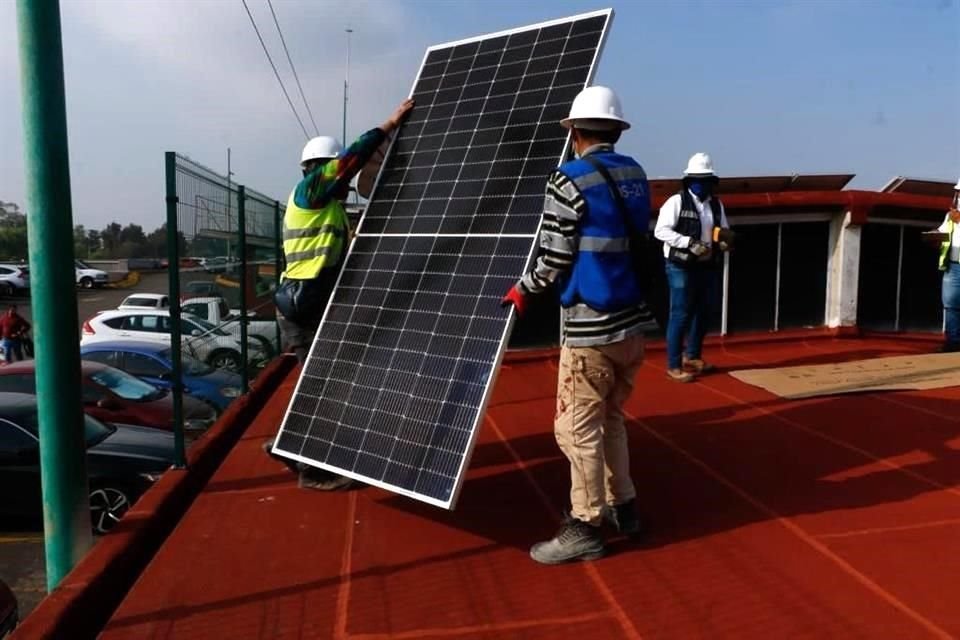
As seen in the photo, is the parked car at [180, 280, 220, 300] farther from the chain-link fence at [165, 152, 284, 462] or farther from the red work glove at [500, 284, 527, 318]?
the red work glove at [500, 284, 527, 318]

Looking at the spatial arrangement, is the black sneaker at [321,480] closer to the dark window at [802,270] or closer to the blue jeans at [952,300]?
the blue jeans at [952,300]

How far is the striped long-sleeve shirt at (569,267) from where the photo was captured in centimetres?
377

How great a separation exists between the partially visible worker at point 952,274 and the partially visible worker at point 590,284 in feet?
18.8

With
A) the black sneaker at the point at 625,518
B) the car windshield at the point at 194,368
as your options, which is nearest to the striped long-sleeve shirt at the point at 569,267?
the black sneaker at the point at 625,518

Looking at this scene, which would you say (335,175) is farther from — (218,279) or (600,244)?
(218,279)

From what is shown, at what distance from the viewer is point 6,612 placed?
5074mm

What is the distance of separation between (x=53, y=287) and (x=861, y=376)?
6.31 metres

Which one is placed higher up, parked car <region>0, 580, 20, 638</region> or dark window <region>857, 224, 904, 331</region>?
dark window <region>857, 224, 904, 331</region>

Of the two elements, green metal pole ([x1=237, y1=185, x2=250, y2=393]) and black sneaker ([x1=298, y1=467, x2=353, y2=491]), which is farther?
green metal pole ([x1=237, y1=185, x2=250, y2=393])

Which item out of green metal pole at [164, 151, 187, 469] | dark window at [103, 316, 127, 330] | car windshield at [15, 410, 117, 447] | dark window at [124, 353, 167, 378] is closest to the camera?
green metal pole at [164, 151, 187, 469]

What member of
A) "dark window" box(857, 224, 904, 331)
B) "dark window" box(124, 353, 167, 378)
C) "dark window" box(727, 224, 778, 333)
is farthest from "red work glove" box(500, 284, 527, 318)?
"dark window" box(124, 353, 167, 378)

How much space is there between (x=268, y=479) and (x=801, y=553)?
10.4 feet

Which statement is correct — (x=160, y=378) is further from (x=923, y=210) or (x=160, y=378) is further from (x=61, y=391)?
(x=923, y=210)

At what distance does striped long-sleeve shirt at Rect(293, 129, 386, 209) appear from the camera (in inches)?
199
